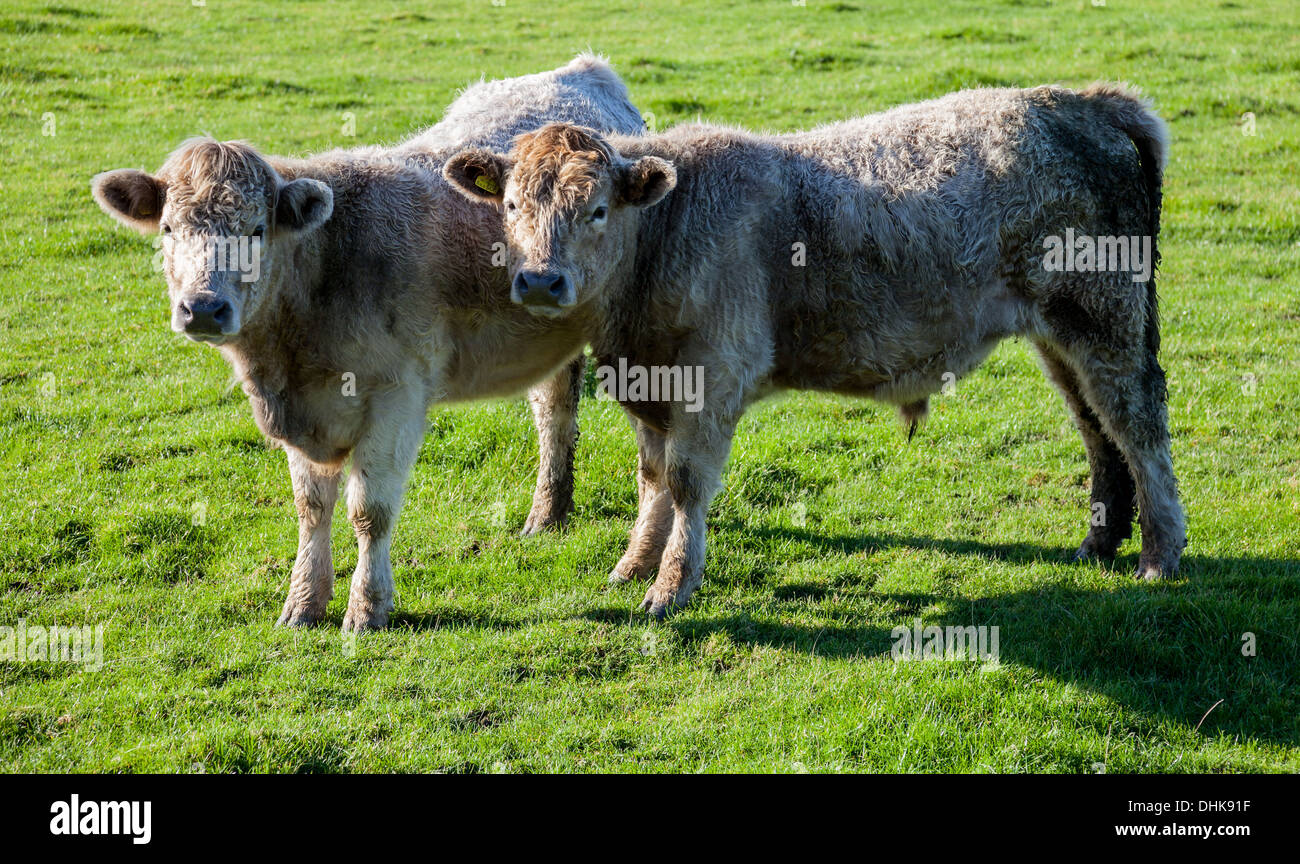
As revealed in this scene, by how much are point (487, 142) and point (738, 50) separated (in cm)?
1604

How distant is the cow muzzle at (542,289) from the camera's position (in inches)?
262

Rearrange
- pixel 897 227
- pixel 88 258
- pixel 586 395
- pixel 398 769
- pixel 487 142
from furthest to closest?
pixel 88 258 → pixel 586 395 → pixel 487 142 → pixel 897 227 → pixel 398 769

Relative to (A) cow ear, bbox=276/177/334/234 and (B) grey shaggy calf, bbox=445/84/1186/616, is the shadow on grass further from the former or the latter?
(A) cow ear, bbox=276/177/334/234

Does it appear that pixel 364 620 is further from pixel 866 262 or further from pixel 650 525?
pixel 866 262

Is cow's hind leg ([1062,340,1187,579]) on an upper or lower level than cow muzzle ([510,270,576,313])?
lower

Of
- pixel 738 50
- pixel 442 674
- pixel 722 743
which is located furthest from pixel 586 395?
pixel 738 50

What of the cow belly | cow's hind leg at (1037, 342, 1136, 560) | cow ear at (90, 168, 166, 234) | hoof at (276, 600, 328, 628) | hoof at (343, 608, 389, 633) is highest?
cow ear at (90, 168, 166, 234)

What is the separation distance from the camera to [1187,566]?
310 inches

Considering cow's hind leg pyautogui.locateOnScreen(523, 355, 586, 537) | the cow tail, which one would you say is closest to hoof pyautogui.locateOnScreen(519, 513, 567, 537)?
cow's hind leg pyautogui.locateOnScreen(523, 355, 586, 537)

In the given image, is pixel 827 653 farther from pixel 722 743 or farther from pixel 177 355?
pixel 177 355

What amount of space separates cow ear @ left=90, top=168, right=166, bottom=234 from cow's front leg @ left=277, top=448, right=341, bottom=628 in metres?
1.62

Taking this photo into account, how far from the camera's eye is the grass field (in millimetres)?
6133

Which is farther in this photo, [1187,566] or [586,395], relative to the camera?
[586,395]

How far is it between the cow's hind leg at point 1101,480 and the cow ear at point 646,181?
9.62ft
